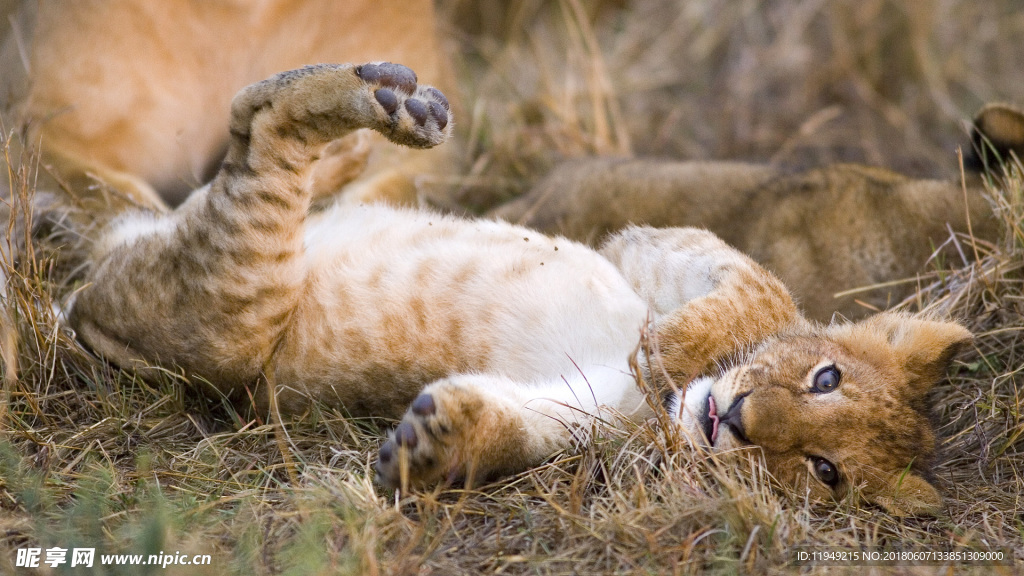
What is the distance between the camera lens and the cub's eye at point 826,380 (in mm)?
2738

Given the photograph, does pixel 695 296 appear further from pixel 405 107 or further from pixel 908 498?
pixel 405 107

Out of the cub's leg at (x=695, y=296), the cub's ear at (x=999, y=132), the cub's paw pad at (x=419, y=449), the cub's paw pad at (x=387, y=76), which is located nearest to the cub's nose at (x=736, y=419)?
the cub's leg at (x=695, y=296)

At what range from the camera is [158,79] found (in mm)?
4109

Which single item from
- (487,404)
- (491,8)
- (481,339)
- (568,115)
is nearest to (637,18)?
(491,8)

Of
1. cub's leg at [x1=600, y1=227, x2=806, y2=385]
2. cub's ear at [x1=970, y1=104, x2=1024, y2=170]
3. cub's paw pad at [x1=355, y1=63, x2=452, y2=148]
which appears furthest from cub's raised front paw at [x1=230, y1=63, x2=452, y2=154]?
cub's ear at [x1=970, y1=104, x2=1024, y2=170]

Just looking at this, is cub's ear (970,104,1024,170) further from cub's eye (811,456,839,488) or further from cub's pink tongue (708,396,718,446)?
cub's pink tongue (708,396,718,446)

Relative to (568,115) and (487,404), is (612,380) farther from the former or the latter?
(568,115)

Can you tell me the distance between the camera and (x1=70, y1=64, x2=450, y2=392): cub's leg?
8.95 ft

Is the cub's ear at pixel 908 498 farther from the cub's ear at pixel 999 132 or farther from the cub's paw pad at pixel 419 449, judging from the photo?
the cub's ear at pixel 999 132

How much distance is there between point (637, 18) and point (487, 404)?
5.65 m

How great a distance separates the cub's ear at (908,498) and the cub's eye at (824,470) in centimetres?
14

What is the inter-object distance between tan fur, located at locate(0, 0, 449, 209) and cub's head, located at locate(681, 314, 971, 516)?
2.04m

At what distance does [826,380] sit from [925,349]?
0.43 meters

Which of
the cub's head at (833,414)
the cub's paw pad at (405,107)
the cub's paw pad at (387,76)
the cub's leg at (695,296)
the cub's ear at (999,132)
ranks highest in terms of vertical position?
the cub's paw pad at (387,76)
